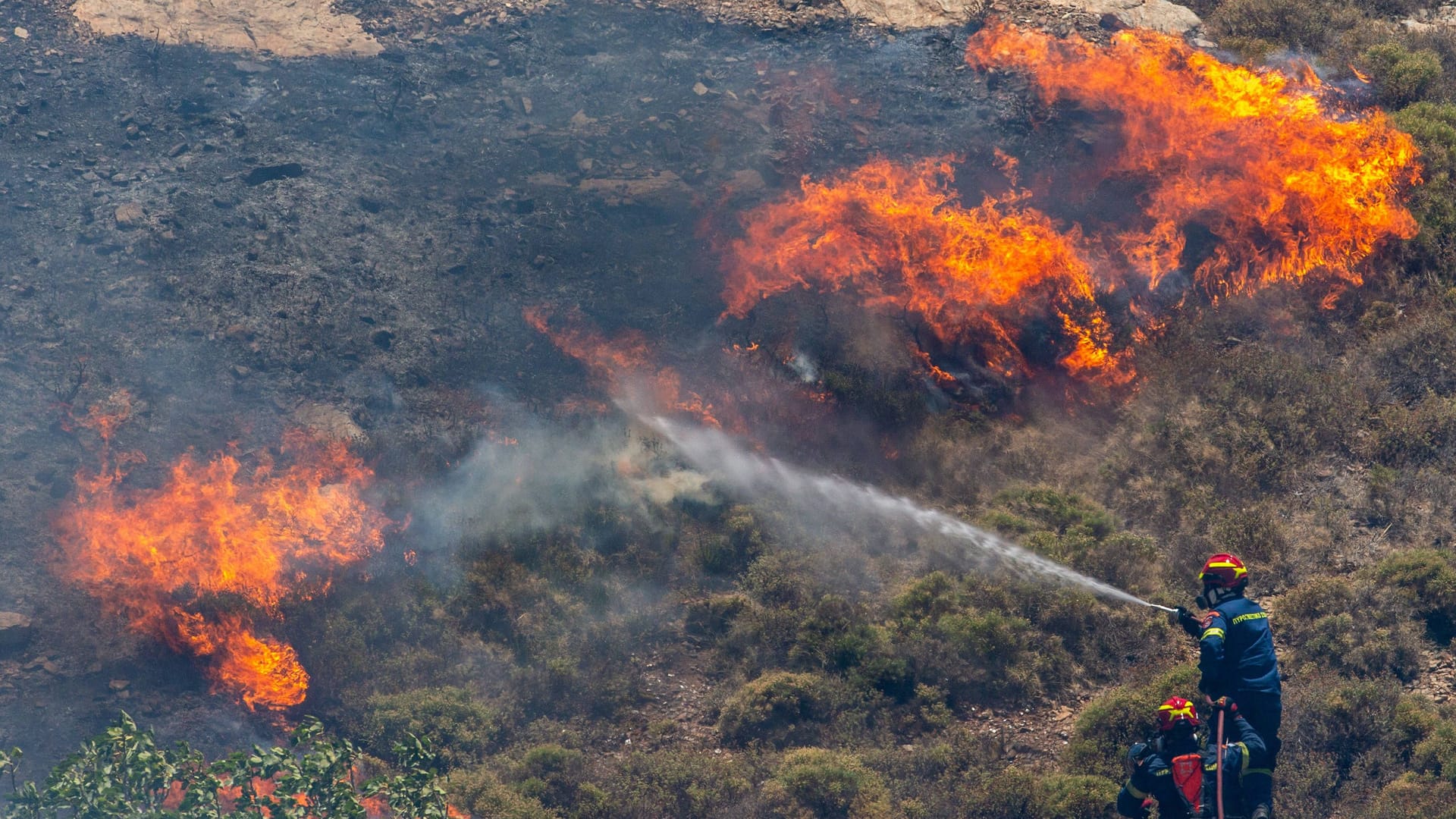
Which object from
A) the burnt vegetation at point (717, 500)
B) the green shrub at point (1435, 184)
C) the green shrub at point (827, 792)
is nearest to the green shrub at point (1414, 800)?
the burnt vegetation at point (717, 500)

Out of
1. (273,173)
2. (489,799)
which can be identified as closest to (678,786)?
(489,799)

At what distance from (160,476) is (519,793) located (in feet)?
30.5

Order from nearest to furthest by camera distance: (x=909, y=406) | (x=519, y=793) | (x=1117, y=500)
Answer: (x=519, y=793) → (x=1117, y=500) → (x=909, y=406)

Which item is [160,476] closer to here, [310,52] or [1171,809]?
[310,52]

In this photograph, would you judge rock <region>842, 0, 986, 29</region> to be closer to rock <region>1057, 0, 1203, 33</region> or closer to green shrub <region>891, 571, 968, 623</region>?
rock <region>1057, 0, 1203, 33</region>

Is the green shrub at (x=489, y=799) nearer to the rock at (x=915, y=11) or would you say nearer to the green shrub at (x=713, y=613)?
the green shrub at (x=713, y=613)

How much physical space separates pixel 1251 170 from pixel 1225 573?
42.5 feet

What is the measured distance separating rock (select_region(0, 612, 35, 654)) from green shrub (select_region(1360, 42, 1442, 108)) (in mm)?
26336

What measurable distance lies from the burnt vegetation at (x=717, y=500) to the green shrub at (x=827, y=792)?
60 mm

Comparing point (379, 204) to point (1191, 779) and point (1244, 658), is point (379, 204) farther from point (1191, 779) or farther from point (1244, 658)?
point (1191, 779)

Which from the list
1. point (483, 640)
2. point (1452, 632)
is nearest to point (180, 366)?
point (483, 640)

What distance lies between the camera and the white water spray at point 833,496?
693 inches

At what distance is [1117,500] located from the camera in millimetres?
18406

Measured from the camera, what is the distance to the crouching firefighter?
11289 mm
